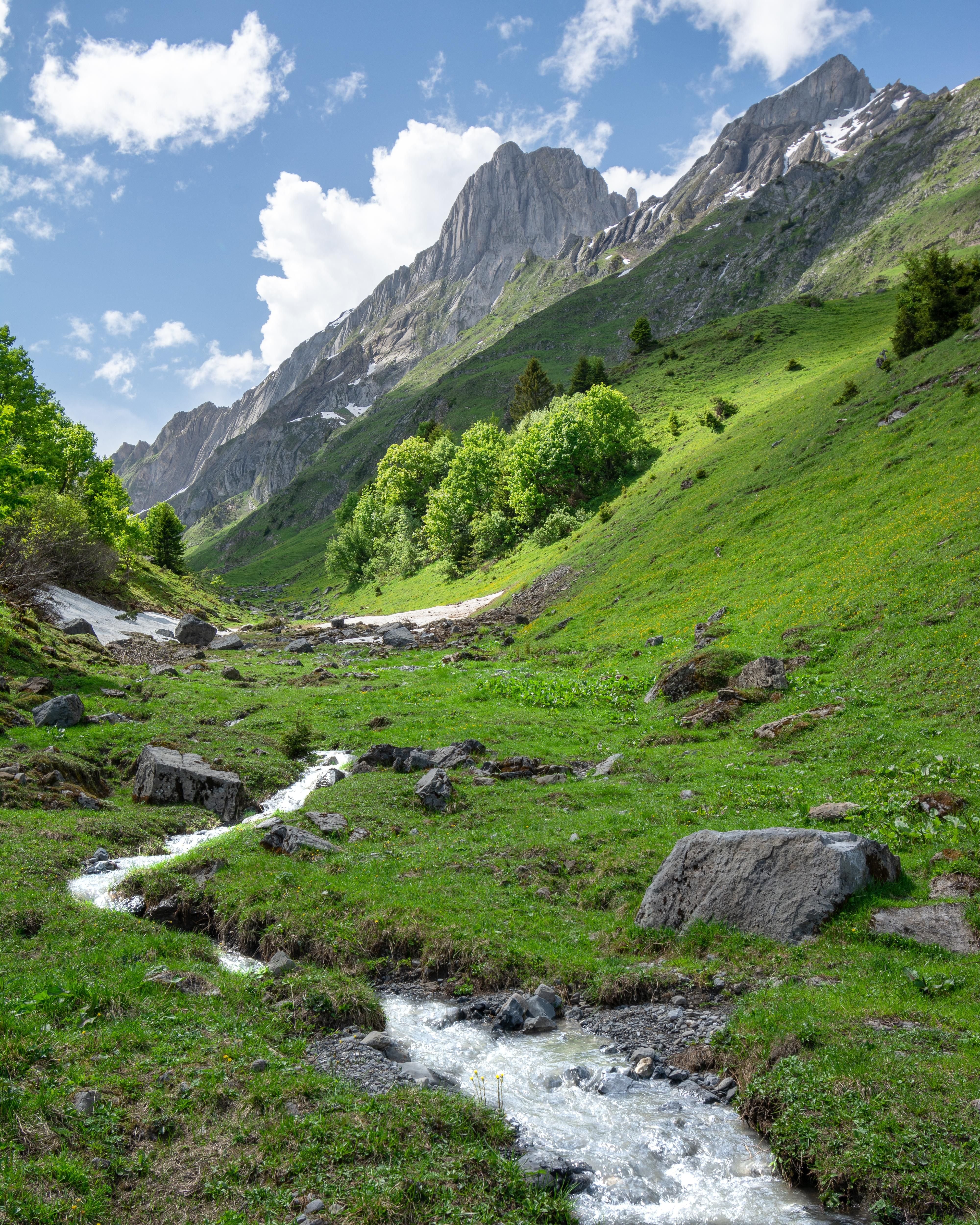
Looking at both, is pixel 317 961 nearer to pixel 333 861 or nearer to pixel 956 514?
pixel 333 861

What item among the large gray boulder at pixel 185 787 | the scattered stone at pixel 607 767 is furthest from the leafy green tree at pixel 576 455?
the large gray boulder at pixel 185 787

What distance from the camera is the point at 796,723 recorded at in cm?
2522

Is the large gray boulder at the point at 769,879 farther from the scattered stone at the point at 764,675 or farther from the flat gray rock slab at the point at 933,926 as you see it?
the scattered stone at the point at 764,675

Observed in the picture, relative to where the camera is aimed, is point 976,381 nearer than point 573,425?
Yes

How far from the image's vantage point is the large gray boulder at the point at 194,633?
62.4 metres

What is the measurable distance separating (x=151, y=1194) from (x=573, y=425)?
276 ft

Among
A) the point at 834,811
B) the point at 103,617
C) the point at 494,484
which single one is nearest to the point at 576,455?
the point at 494,484

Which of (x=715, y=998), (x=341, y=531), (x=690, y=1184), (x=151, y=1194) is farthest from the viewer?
(x=341, y=531)

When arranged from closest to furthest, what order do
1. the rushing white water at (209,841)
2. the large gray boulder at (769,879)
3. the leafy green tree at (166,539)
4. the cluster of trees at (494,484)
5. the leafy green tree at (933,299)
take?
the large gray boulder at (769,879) → the rushing white water at (209,841) → the leafy green tree at (933,299) → the cluster of trees at (494,484) → the leafy green tree at (166,539)

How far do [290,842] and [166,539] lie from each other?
102851mm

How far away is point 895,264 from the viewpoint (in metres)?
168

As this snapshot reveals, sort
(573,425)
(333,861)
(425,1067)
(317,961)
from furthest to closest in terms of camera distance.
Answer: (573,425)
(333,861)
(317,961)
(425,1067)

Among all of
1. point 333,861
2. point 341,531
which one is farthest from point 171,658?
point 341,531

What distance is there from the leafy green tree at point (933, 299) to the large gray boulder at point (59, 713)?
202 feet
